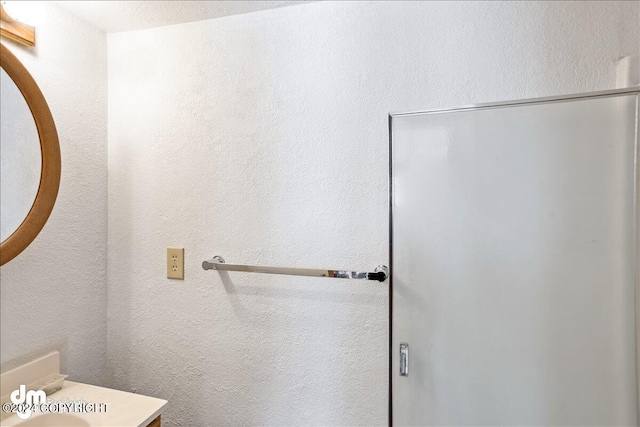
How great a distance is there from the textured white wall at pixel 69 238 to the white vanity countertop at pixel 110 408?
144 mm

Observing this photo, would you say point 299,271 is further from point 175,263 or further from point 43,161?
point 43,161

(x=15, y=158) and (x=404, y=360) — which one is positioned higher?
(x=15, y=158)

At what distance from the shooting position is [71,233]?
3.66 ft

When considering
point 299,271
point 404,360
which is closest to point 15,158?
point 299,271

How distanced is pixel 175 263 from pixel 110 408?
472 millimetres

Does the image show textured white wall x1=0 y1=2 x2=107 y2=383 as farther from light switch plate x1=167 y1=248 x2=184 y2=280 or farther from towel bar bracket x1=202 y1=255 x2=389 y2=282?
towel bar bracket x1=202 y1=255 x2=389 y2=282

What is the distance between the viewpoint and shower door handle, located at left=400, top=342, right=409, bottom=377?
92 centimetres

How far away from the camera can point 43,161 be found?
95 cm

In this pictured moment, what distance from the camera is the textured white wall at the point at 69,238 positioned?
963 millimetres

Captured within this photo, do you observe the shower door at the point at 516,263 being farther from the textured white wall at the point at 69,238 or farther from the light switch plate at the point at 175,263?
the textured white wall at the point at 69,238

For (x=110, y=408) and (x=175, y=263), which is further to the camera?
(x=175, y=263)

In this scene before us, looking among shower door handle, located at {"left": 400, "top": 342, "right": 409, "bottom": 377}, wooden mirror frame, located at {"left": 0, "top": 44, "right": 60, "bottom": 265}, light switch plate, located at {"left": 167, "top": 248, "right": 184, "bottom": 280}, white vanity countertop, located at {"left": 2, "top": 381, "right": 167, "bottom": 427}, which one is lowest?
white vanity countertop, located at {"left": 2, "top": 381, "right": 167, "bottom": 427}

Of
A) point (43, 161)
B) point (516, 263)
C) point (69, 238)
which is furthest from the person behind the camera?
point (69, 238)

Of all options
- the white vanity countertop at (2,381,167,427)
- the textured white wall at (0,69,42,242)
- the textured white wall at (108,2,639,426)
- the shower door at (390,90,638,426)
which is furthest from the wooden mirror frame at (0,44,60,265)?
the shower door at (390,90,638,426)
